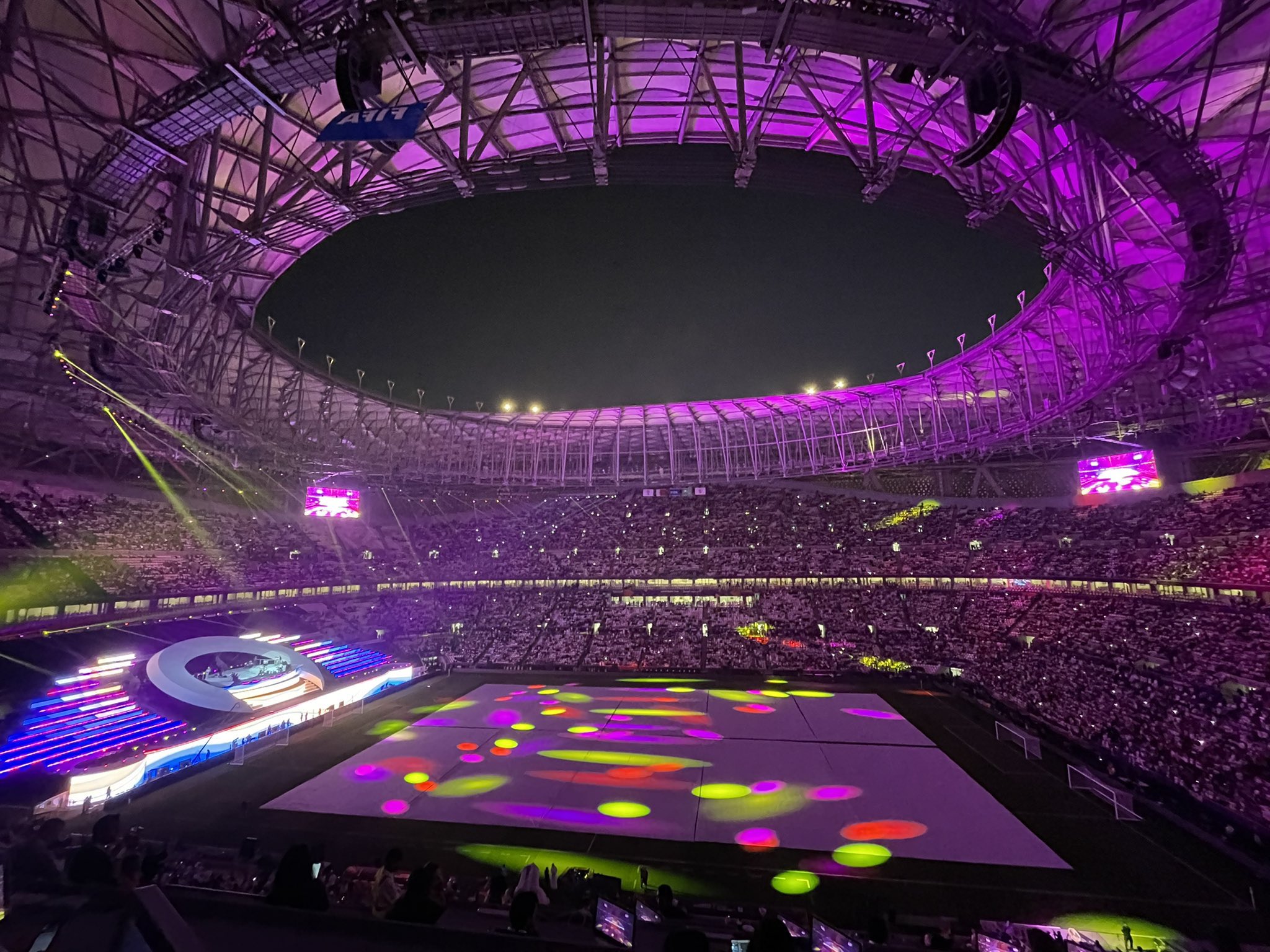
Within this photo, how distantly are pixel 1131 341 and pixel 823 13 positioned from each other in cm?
1605

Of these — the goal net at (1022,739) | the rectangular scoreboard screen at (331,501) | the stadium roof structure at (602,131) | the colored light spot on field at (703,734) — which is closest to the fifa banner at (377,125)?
the stadium roof structure at (602,131)

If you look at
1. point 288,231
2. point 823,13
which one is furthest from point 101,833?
point 823,13

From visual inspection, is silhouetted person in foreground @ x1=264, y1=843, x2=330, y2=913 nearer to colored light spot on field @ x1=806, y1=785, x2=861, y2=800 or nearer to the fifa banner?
the fifa banner

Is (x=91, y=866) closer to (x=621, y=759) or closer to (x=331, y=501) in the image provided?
(x=621, y=759)

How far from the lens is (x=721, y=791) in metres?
17.6

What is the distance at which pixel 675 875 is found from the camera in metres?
12.9

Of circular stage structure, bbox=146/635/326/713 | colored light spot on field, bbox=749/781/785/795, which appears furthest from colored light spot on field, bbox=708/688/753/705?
circular stage structure, bbox=146/635/326/713

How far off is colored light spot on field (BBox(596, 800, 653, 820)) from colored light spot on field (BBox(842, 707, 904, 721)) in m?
13.3


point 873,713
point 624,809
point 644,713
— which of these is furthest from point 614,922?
point 873,713

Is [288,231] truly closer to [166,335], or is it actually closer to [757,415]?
[166,335]

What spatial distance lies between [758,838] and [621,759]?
6.71 meters

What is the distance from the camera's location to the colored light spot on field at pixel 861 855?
13414mm

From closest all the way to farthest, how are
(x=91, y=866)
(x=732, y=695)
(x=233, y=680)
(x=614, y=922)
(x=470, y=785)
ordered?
1. (x=91, y=866)
2. (x=614, y=922)
3. (x=470, y=785)
4. (x=233, y=680)
5. (x=732, y=695)

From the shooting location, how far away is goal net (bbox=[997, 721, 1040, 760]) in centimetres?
2025
